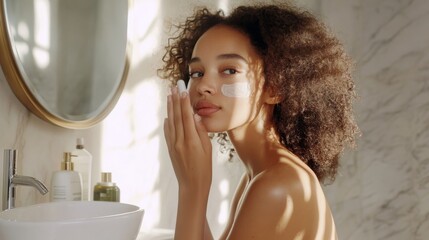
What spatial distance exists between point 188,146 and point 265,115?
243mm

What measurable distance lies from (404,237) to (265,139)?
69.5 inches

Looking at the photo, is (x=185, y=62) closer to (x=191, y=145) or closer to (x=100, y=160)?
(x=191, y=145)

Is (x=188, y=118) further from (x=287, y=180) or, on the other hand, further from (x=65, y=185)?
(x=65, y=185)

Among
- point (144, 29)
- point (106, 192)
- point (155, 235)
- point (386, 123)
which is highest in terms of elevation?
point (144, 29)

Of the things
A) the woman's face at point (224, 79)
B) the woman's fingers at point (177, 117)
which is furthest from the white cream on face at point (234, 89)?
the woman's fingers at point (177, 117)

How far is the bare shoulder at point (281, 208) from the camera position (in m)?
0.99

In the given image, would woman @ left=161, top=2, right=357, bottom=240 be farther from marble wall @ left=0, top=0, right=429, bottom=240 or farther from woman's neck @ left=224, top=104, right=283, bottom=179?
marble wall @ left=0, top=0, right=429, bottom=240

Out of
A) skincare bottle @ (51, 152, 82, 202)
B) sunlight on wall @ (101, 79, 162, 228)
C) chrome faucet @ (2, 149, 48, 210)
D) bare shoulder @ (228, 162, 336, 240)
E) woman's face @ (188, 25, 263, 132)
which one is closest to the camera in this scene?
bare shoulder @ (228, 162, 336, 240)

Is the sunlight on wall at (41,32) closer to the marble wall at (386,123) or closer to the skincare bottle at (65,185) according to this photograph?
the skincare bottle at (65,185)

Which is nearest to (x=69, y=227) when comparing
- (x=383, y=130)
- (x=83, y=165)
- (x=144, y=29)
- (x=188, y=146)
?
(x=188, y=146)

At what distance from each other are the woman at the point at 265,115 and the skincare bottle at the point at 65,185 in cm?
40

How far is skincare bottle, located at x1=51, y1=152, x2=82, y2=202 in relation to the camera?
1.40 metres

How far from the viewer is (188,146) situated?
1034mm

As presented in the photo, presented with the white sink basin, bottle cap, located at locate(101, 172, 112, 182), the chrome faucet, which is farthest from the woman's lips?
bottle cap, located at locate(101, 172, 112, 182)
